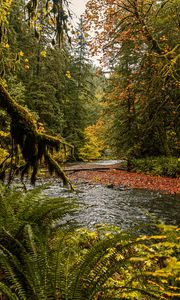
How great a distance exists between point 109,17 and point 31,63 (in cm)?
1658

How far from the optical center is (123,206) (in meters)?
9.52

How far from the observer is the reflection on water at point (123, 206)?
25.2 feet

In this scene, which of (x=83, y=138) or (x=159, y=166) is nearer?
(x=159, y=166)

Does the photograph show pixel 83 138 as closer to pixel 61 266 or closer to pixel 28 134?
pixel 28 134

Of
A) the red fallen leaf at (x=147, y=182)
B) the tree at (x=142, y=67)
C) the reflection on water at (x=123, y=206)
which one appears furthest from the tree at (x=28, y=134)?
the red fallen leaf at (x=147, y=182)

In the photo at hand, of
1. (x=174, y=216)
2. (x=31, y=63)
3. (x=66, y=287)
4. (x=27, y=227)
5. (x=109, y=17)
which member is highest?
(x=31, y=63)

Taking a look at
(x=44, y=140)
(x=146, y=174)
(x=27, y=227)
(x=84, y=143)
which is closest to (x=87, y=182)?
(x=146, y=174)

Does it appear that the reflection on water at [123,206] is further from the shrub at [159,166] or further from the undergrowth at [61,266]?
the shrub at [159,166]

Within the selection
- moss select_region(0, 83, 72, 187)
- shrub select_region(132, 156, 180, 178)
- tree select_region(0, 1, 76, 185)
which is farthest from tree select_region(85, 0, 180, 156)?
moss select_region(0, 83, 72, 187)

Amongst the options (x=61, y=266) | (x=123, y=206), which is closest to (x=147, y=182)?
(x=123, y=206)

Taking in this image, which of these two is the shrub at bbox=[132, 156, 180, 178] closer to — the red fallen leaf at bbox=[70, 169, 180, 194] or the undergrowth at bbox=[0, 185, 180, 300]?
the red fallen leaf at bbox=[70, 169, 180, 194]

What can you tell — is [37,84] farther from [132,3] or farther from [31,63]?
[132,3]

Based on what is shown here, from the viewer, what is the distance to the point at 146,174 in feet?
59.6

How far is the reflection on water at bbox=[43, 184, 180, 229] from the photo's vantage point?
7676 mm
